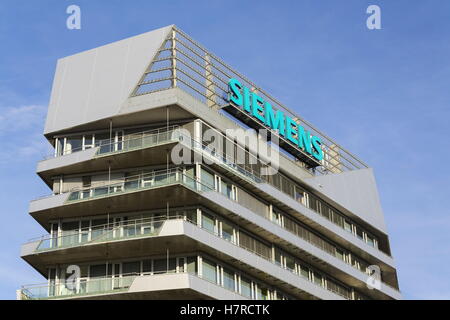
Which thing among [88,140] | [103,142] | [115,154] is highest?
[88,140]

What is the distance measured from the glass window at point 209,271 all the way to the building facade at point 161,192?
6.1 inches

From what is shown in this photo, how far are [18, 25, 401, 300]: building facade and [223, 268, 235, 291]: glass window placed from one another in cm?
14

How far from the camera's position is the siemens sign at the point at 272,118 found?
255 ft

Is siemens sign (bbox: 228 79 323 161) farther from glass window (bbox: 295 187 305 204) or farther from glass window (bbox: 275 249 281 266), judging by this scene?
glass window (bbox: 275 249 281 266)

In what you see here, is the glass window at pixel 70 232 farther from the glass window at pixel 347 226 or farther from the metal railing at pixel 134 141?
the glass window at pixel 347 226

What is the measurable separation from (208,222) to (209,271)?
13.9ft

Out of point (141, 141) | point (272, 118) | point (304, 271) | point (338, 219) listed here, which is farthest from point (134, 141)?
point (338, 219)

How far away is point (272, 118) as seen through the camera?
8175 centimetres

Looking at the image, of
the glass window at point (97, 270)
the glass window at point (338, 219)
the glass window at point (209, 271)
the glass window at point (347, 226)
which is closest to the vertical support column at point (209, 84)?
the glass window at point (209, 271)

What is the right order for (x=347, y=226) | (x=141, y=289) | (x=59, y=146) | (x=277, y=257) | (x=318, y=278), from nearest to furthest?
(x=141, y=289) → (x=59, y=146) → (x=277, y=257) → (x=318, y=278) → (x=347, y=226)

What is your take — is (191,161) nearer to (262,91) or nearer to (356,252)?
(262,91)

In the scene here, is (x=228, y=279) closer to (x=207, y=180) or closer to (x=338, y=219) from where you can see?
(x=207, y=180)
